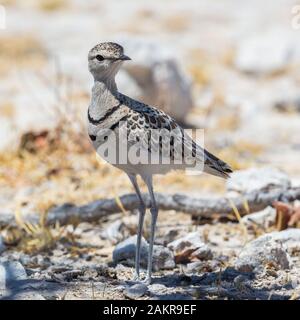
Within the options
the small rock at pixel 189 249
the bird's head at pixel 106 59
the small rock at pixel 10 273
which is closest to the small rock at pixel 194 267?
the small rock at pixel 189 249

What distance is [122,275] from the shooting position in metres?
4.81

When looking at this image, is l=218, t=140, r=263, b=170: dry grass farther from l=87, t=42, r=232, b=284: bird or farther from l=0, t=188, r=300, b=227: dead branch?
l=87, t=42, r=232, b=284: bird

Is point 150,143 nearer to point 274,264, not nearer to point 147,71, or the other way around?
point 274,264

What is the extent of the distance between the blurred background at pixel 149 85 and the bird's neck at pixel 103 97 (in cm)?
170

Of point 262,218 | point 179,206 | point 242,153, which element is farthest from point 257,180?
point 242,153

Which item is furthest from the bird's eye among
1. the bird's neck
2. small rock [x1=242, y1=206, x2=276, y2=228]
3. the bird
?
small rock [x1=242, y1=206, x2=276, y2=228]

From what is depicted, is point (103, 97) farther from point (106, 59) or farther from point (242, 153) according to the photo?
point (242, 153)

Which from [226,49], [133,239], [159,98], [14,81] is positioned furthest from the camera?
[226,49]

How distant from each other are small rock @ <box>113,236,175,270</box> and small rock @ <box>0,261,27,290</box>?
0.66 m

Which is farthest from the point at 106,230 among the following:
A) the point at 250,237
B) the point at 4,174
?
the point at 4,174

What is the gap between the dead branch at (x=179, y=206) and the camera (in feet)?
19.0
